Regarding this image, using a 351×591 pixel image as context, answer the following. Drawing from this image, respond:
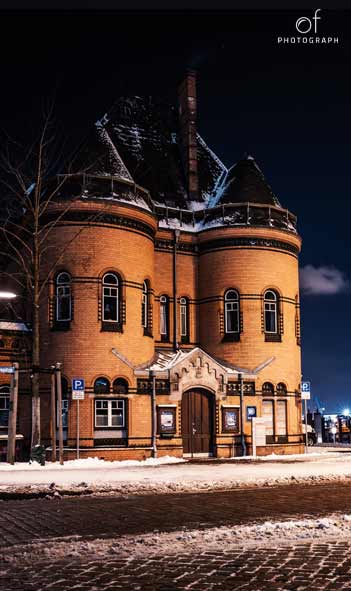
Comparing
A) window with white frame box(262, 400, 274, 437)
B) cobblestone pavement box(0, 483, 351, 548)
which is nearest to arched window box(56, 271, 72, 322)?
window with white frame box(262, 400, 274, 437)

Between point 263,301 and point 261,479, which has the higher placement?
point 263,301

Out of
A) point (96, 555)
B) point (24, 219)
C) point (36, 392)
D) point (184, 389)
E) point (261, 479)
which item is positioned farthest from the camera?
point (184, 389)

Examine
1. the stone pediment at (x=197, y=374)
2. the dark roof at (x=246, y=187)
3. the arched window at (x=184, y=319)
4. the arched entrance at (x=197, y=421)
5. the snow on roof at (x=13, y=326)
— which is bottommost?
the arched entrance at (x=197, y=421)

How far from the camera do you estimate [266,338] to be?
1259 inches

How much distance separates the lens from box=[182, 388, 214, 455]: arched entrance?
29953 mm

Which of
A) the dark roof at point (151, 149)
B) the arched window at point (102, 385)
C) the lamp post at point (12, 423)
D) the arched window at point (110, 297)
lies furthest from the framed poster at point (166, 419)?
the dark roof at point (151, 149)

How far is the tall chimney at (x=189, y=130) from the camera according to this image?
114 ft

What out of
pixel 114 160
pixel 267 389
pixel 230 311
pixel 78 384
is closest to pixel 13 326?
pixel 78 384

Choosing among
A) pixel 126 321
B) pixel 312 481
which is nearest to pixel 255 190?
pixel 126 321

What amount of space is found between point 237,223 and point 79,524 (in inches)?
873

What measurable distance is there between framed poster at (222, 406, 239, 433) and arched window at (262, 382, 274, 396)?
1.56 metres

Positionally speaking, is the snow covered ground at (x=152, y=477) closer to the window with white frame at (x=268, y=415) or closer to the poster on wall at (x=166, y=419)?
the poster on wall at (x=166, y=419)

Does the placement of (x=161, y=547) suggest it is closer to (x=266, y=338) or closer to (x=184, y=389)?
(x=184, y=389)

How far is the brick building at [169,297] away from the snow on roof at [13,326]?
28.4 inches
